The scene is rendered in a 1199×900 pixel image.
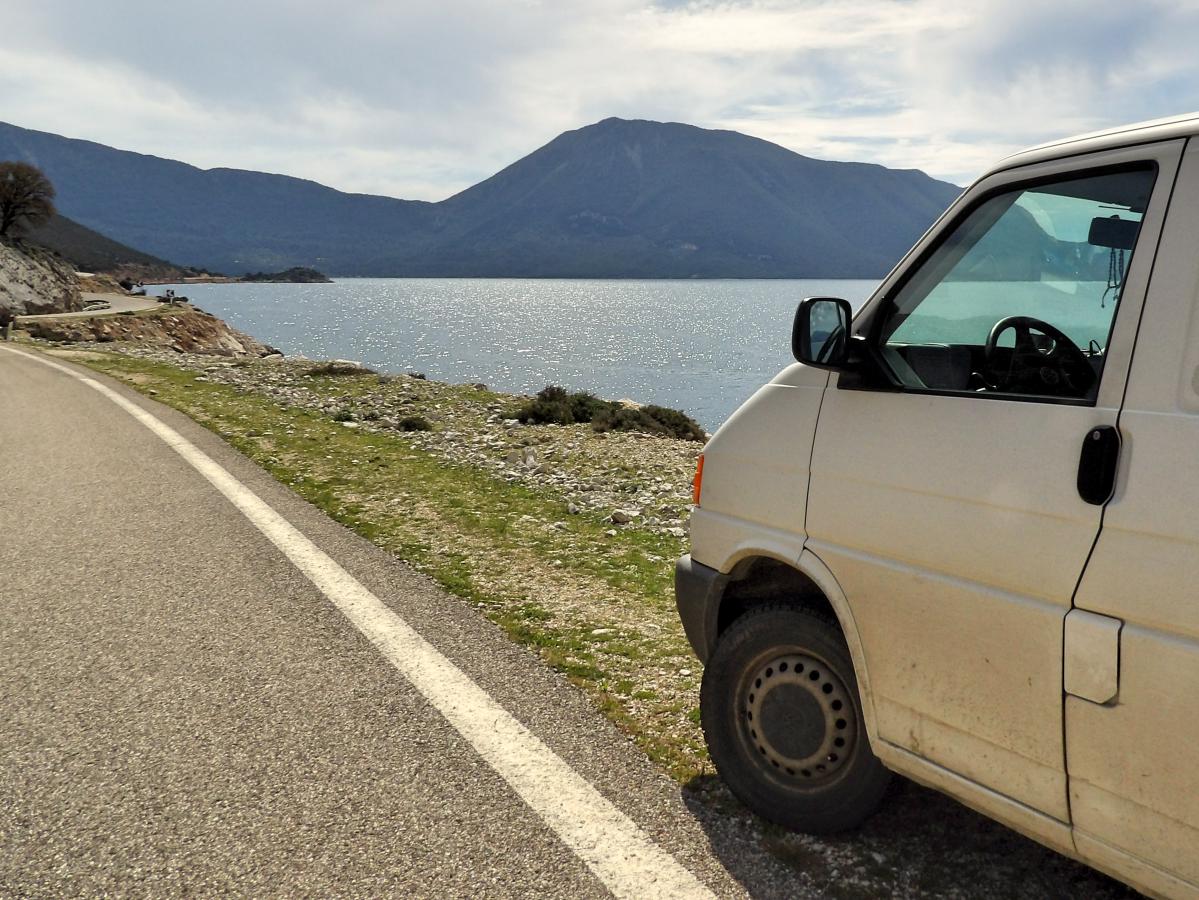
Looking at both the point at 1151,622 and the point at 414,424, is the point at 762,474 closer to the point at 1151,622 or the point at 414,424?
the point at 1151,622

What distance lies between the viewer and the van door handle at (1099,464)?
2062mm

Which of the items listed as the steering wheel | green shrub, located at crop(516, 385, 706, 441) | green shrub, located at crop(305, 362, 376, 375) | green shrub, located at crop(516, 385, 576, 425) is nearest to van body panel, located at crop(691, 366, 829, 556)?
the steering wheel

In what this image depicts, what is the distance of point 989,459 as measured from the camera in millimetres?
2332

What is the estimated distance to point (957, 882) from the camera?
108 inches

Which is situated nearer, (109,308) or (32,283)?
(32,283)

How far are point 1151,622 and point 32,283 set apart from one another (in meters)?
60.2

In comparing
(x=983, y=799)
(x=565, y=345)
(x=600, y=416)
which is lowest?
(x=565, y=345)

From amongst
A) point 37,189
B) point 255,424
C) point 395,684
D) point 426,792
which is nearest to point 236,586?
point 395,684

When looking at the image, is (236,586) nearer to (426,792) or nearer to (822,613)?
(426,792)

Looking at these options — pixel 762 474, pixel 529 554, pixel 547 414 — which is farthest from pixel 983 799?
pixel 547 414

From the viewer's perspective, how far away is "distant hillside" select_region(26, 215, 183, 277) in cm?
15062

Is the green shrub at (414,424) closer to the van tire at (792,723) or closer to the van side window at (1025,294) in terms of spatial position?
the van tire at (792,723)

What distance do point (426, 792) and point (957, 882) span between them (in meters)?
1.81

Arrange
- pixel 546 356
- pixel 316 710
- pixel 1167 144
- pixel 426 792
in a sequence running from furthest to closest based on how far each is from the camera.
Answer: pixel 546 356, pixel 316 710, pixel 426 792, pixel 1167 144
